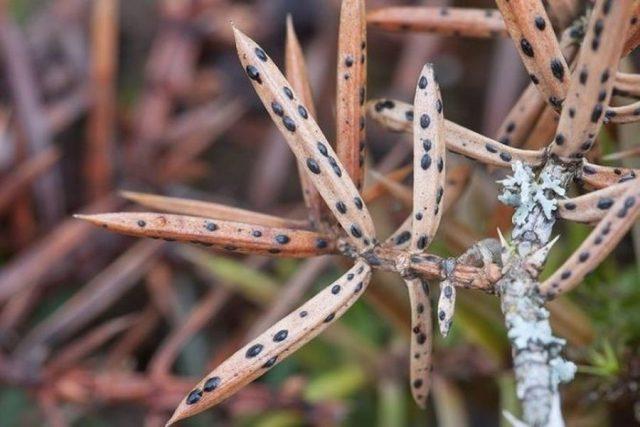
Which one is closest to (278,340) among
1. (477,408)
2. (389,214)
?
(389,214)

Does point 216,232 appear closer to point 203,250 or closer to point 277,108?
point 277,108

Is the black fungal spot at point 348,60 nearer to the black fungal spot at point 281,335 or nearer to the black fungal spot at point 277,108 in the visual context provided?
the black fungal spot at point 277,108

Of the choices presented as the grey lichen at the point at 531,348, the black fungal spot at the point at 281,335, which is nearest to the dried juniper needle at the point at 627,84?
the grey lichen at the point at 531,348

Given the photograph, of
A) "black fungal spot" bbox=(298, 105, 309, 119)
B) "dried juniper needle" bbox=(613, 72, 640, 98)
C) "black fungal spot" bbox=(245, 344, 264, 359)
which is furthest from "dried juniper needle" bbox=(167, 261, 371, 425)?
"dried juniper needle" bbox=(613, 72, 640, 98)

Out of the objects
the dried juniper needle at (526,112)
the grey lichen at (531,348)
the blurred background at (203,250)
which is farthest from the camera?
the blurred background at (203,250)

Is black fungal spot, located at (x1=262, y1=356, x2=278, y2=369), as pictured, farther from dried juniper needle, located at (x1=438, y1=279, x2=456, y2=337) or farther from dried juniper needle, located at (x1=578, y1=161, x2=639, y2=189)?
dried juniper needle, located at (x1=578, y1=161, x2=639, y2=189)
